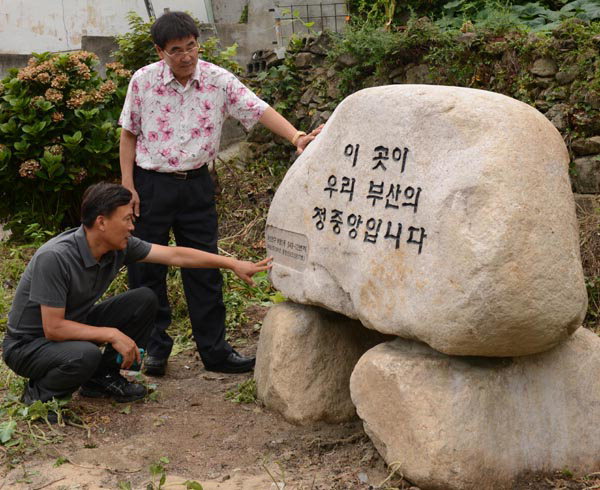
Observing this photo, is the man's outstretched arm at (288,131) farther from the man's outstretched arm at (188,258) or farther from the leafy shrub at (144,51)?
the leafy shrub at (144,51)

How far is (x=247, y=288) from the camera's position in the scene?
19.5 feet

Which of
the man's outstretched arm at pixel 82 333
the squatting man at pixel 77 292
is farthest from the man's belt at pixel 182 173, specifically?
the man's outstretched arm at pixel 82 333

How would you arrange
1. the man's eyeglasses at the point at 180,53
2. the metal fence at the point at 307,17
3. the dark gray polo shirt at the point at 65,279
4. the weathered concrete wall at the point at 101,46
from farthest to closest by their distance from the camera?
the weathered concrete wall at the point at 101,46 < the metal fence at the point at 307,17 < the man's eyeglasses at the point at 180,53 < the dark gray polo shirt at the point at 65,279

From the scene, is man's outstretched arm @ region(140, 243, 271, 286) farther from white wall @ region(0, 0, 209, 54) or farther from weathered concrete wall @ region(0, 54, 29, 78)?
white wall @ region(0, 0, 209, 54)

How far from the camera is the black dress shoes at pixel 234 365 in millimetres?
4691

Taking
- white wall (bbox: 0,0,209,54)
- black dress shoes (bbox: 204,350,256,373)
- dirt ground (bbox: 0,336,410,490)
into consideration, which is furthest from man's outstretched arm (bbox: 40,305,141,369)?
white wall (bbox: 0,0,209,54)

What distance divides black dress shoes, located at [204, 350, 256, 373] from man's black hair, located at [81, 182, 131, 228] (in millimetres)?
1248

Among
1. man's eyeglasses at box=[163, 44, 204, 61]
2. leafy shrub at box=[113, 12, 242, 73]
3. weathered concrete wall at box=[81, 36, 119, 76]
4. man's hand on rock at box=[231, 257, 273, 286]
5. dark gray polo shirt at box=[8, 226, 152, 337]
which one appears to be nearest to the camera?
dark gray polo shirt at box=[8, 226, 152, 337]

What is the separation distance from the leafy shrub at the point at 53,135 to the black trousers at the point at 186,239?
2.56 m

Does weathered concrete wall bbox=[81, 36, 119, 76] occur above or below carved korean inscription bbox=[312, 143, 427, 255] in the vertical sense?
above

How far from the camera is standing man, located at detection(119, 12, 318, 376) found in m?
4.33

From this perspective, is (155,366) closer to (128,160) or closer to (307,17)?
(128,160)

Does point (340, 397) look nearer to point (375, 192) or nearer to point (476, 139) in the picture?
point (375, 192)

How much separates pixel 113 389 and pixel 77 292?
24.1 inches
